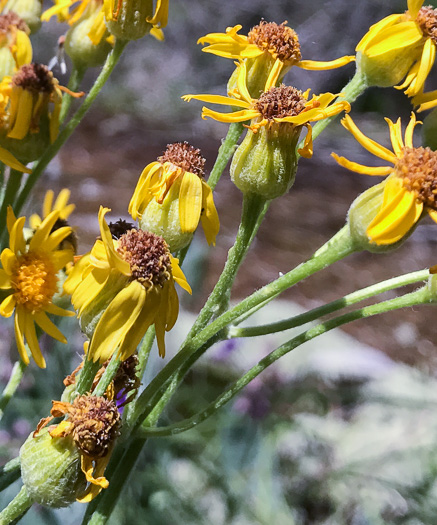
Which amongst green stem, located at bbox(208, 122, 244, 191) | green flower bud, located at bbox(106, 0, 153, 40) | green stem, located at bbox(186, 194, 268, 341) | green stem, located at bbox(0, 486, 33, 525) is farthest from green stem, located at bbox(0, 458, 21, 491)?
green flower bud, located at bbox(106, 0, 153, 40)

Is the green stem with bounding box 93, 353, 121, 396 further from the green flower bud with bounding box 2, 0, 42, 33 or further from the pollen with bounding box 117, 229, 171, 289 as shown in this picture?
the green flower bud with bounding box 2, 0, 42, 33

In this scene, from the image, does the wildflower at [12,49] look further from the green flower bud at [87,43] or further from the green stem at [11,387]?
the green stem at [11,387]

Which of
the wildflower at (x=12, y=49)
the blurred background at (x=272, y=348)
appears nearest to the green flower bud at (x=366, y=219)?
the wildflower at (x=12, y=49)

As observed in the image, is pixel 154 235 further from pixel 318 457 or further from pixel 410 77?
pixel 318 457

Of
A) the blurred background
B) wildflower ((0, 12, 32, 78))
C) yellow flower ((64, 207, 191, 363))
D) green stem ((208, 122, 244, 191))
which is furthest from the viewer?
the blurred background

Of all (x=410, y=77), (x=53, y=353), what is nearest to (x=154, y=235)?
(x=410, y=77)

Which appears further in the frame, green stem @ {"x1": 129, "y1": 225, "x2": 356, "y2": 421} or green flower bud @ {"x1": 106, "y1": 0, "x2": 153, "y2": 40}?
green flower bud @ {"x1": 106, "y1": 0, "x2": 153, "y2": 40}

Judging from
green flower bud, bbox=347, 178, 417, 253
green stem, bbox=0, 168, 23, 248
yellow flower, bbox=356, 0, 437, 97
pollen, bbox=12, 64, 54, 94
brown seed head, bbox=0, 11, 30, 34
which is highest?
yellow flower, bbox=356, 0, 437, 97
